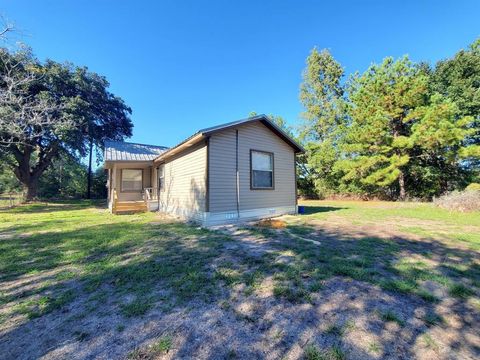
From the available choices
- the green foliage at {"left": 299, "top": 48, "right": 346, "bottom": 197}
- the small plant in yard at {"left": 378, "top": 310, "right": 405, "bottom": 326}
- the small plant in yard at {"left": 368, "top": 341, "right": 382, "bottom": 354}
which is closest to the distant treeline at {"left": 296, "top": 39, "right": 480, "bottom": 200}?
the green foliage at {"left": 299, "top": 48, "right": 346, "bottom": 197}

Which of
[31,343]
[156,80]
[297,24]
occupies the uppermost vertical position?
[297,24]

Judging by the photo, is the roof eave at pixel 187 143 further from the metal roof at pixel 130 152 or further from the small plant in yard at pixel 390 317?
the small plant in yard at pixel 390 317

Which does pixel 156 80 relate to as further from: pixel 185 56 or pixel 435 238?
pixel 435 238

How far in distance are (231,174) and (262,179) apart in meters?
1.50

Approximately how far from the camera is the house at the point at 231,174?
7121 millimetres

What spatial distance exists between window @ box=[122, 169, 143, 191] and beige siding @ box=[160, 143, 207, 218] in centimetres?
322

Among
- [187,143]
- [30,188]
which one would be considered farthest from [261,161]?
[30,188]

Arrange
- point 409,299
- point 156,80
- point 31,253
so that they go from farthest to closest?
point 156,80, point 31,253, point 409,299

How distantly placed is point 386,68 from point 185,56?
43.6ft

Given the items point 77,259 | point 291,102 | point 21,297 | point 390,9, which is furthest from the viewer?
point 291,102

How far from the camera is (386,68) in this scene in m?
15.5

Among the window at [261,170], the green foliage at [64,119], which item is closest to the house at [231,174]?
the window at [261,170]

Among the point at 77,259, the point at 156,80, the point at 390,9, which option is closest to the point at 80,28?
the point at 156,80

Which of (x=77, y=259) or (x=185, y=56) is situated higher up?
(x=185, y=56)
